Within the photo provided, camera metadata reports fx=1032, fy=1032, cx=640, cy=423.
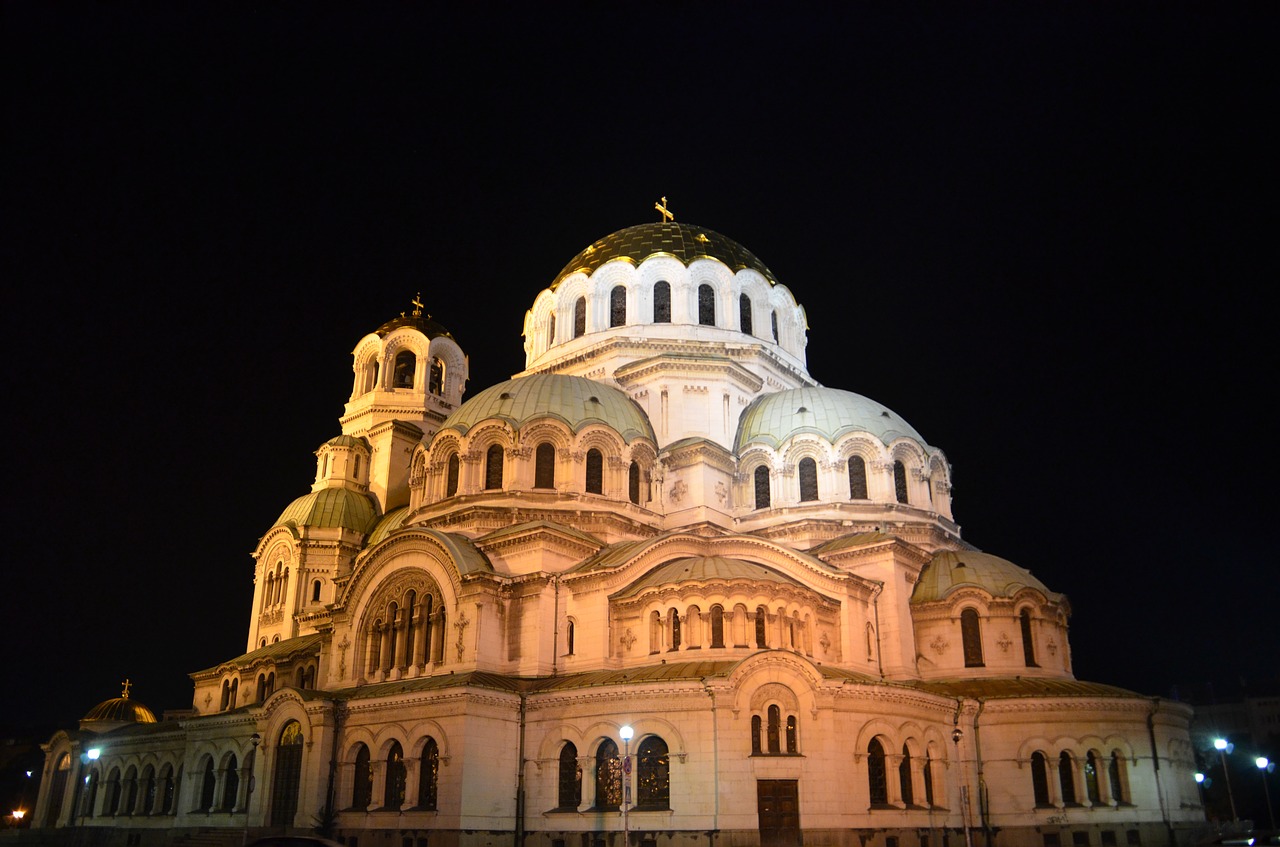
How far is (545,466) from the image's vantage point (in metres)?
30.9

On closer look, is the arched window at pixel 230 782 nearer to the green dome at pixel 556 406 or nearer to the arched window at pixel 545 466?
the green dome at pixel 556 406

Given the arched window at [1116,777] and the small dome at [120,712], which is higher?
the small dome at [120,712]

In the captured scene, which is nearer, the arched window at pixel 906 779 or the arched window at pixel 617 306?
the arched window at pixel 906 779

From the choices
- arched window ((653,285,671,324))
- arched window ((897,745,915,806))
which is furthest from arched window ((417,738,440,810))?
arched window ((653,285,671,324))

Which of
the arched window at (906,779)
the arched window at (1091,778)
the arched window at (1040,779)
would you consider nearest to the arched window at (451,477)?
the arched window at (906,779)

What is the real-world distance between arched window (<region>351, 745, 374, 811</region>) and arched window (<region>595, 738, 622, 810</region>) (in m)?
5.86

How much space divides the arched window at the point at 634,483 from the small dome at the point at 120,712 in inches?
1064

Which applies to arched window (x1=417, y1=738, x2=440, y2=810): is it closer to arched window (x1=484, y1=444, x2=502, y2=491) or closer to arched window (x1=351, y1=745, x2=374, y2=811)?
arched window (x1=351, y1=745, x2=374, y2=811)

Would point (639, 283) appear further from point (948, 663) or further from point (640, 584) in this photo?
point (948, 663)

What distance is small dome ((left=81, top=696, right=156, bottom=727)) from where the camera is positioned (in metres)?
45.0

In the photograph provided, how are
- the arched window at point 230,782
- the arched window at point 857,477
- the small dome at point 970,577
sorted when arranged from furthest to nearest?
the arched window at point 857,477, the small dome at point 970,577, the arched window at point 230,782

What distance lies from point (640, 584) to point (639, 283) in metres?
14.3

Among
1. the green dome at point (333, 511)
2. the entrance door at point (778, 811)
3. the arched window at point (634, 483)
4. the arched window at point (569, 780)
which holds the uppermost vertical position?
the green dome at point (333, 511)

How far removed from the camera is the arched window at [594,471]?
3125 cm
